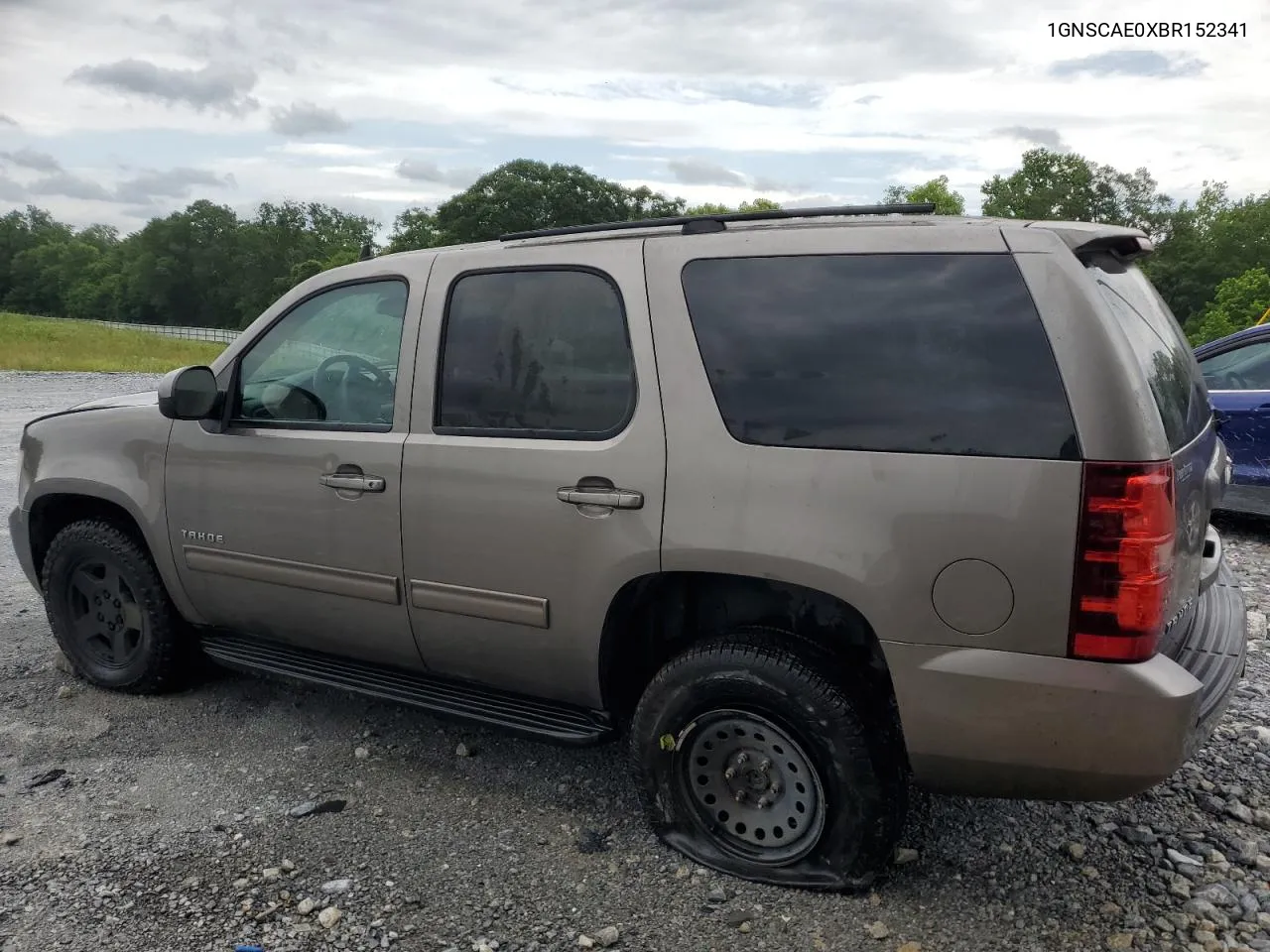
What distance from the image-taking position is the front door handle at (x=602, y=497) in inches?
114

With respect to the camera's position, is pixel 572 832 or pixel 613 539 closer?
pixel 613 539

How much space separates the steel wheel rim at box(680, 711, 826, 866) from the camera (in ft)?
9.29

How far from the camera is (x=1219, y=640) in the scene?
2.84 metres

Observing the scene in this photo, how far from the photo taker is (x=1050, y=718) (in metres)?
2.46

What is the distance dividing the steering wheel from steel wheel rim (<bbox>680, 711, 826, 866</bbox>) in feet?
5.50

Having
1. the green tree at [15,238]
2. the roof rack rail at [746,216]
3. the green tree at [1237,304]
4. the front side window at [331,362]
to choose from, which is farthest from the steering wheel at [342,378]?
the green tree at [15,238]

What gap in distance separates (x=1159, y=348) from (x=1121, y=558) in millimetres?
788

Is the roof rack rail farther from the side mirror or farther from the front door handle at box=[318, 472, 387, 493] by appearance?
the side mirror

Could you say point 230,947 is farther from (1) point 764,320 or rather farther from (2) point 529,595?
(1) point 764,320

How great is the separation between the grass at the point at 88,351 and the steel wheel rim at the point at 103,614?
2303cm

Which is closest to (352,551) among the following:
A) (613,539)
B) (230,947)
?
(613,539)

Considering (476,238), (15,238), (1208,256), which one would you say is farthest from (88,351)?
(15,238)

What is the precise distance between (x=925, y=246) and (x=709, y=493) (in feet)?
2.88

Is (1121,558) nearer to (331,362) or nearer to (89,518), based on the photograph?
(331,362)
